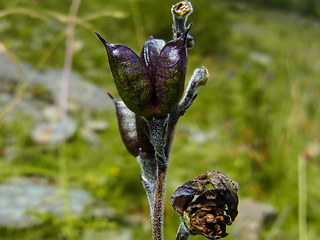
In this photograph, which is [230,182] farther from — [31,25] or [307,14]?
[307,14]

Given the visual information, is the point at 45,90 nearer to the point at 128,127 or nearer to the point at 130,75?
the point at 128,127

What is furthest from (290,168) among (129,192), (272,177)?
(129,192)

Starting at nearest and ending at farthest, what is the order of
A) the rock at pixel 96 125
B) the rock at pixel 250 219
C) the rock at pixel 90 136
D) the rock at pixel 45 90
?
the rock at pixel 250 219, the rock at pixel 90 136, the rock at pixel 96 125, the rock at pixel 45 90

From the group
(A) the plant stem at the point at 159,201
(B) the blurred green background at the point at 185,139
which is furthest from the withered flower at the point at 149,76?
(B) the blurred green background at the point at 185,139

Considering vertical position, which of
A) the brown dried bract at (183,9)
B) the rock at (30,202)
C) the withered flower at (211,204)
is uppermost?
the rock at (30,202)

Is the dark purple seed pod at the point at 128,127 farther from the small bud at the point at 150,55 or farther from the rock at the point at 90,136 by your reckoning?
the rock at the point at 90,136

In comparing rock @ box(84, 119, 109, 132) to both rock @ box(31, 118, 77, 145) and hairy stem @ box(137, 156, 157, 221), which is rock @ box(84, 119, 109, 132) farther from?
hairy stem @ box(137, 156, 157, 221)

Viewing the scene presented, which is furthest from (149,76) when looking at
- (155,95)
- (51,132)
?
(51,132)
